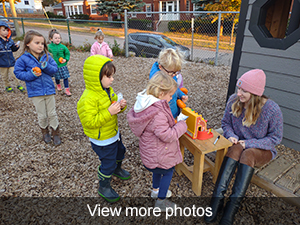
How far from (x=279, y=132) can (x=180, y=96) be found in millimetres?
1182

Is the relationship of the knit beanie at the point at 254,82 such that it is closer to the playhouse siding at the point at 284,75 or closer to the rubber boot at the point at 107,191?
the playhouse siding at the point at 284,75

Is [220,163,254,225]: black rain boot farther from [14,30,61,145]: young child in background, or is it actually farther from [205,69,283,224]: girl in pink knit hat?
[14,30,61,145]: young child in background

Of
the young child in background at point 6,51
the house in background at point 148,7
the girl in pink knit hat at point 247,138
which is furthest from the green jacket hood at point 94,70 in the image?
the house in background at point 148,7

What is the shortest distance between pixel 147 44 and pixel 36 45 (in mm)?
6419

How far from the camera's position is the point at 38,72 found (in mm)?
3125

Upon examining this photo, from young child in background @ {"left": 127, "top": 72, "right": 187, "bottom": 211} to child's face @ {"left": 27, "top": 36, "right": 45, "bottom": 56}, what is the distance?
1.97m

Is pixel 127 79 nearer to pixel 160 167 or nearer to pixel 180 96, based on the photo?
pixel 180 96

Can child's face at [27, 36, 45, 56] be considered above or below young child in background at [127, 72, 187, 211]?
above

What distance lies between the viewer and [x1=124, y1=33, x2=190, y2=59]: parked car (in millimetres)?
8922

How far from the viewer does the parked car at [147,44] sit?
8.92 metres

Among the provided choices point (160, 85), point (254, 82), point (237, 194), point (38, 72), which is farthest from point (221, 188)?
point (38, 72)

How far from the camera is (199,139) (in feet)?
8.11

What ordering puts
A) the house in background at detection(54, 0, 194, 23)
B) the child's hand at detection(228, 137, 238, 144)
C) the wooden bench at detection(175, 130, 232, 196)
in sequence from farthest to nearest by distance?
the house in background at detection(54, 0, 194, 23), the child's hand at detection(228, 137, 238, 144), the wooden bench at detection(175, 130, 232, 196)

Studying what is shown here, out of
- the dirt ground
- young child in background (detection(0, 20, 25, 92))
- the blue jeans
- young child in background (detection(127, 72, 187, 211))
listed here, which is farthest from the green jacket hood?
young child in background (detection(0, 20, 25, 92))
